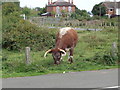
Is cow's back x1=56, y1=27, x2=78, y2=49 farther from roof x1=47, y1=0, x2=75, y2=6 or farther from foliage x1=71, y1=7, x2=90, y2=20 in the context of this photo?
roof x1=47, y1=0, x2=75, y2=6

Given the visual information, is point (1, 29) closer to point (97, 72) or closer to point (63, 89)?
point (97, 72)

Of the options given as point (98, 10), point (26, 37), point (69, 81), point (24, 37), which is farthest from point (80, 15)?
point (69, 81)

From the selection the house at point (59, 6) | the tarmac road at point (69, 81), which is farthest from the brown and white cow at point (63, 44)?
the house at point (59, 6)

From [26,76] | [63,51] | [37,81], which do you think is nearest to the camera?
[37,81]

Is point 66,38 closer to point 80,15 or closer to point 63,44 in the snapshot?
point 63,44

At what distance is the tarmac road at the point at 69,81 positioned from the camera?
1066cm

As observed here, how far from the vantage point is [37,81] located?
1138 centimetres

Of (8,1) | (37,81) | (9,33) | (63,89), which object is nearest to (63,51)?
(37,81)

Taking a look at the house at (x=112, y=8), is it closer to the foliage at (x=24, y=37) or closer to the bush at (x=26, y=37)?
the foliage at (x=24, y=37)

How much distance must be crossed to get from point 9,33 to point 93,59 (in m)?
8.45

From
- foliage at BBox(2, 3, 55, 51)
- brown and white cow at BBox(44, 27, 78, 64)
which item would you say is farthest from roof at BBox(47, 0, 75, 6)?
brown and white cow at BBox(44, 27, 78, 64)

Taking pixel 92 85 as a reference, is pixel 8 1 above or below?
above

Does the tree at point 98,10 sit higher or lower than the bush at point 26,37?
higher

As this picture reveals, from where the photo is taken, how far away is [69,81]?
11.3 m
